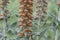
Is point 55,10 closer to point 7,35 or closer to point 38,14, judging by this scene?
point 38,14

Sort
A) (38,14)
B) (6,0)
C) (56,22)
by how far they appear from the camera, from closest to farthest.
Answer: (6,0)
(38,14)
(56,22)

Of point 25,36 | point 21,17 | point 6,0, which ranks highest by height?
point 6,0

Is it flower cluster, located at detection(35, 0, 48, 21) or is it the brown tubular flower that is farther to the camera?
flower cluster, located at detection(35, 0, 48, 21)

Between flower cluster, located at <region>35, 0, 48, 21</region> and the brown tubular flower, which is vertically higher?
flower cluster, located at <region>35, 0, 48, 21</region>

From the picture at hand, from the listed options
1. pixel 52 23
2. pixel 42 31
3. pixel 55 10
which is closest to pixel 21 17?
pixel 42 31

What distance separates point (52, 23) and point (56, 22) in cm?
5

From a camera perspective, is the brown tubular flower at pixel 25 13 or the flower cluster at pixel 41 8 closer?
the brown tubular flower at pixel 25 13

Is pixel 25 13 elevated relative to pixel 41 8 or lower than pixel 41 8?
lower

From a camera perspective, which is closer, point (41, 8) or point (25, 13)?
point (25, 13)

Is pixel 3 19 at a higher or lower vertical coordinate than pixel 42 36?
higher

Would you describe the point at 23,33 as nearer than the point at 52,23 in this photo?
Yes

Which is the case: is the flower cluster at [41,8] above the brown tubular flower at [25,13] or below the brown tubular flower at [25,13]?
above

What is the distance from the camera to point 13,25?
9.20 ft

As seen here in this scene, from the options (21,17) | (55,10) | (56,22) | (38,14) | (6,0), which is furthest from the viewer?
(55,10)
